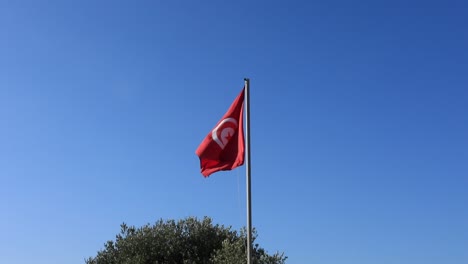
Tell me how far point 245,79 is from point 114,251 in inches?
1154

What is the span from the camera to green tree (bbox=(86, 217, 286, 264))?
141 feet

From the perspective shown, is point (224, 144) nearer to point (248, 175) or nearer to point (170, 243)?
point (248, 175)

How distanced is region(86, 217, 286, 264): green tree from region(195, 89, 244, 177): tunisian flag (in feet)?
77.4

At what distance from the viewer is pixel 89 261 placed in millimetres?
46094

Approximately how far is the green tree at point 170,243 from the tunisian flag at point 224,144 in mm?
23592

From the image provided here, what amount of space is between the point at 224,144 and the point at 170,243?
26226 millimetres

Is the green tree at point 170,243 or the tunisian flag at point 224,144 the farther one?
the green tree at point 170,243

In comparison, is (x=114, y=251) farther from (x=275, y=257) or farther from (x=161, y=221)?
(x=275, y=257)

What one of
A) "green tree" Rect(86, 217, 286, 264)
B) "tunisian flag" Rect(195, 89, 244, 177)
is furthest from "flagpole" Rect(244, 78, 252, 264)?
"green tree" Rect(86, 217, 286, 264)

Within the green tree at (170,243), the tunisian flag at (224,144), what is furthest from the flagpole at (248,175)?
the green tree at (170,243)

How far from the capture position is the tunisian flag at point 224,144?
1872cm

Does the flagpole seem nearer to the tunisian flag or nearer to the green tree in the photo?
the tunisian flag

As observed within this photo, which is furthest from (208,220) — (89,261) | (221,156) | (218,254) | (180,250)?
(221,156)

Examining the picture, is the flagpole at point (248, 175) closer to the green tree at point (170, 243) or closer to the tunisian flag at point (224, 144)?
the tunisian flag at point (224, 144)
